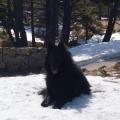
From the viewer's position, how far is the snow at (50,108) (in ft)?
24.2

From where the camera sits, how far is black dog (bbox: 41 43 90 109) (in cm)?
817

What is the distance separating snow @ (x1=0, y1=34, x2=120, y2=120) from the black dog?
0.54 feet

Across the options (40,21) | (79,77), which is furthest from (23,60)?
(40,21)

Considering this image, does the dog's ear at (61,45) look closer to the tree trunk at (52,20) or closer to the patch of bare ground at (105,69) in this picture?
the patch of bare ground at (105,69)

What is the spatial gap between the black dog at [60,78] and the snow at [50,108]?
0.54 ft

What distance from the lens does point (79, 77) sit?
878 centimetres

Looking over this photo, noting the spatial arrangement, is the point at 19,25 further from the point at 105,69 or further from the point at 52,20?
the point at 105,69

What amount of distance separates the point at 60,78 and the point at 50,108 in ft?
2.18

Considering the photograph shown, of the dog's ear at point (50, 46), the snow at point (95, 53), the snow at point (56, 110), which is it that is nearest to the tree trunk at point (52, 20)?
the snow at point (95, 53)

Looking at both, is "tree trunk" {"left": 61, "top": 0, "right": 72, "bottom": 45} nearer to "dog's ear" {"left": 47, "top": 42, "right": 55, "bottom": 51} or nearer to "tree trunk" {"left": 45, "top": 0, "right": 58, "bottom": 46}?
"tree trunk" {"left": 45, "top": 0, "right": 58, "bottom": 46}

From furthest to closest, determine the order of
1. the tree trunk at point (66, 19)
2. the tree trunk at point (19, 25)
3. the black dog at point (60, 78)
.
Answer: the tree trunk at point (66, 19)
the tree trunk at point (19, 25)
the black dog at point (60, 78)

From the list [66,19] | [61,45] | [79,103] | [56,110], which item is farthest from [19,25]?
[56,110]

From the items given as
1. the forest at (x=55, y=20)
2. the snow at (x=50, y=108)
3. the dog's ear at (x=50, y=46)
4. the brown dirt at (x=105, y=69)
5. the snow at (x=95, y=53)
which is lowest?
the forest at (x=55, y=20)

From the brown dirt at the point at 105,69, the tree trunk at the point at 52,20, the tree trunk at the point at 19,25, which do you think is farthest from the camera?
the tree trunk at the point at 19,25
